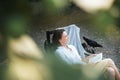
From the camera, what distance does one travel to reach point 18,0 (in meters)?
0.63

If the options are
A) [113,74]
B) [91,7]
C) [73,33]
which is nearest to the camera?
A: [91,7]

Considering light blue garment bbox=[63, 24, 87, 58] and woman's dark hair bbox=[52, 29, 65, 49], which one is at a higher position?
woman's dark hair bbox=[52, 29, 65, 49]

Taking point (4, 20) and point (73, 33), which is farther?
point (73, 33)

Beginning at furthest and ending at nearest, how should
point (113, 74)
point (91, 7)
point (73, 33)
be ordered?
point (73, 33) → point (113, 74) → point (91, 7)

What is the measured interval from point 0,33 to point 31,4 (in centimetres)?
8

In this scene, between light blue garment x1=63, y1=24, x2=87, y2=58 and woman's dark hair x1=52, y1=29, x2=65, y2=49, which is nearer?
woman's dark hair x1=52, y1=29, x2=65, y2=49

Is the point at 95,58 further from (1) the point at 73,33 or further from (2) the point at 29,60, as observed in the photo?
(2) the point at 29,60

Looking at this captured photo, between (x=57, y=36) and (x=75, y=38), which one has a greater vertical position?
(x=57, y=36)

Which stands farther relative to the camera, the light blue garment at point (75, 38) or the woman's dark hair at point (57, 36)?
the light blue garment at point (75, 38)

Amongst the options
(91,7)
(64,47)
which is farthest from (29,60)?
(64,47)

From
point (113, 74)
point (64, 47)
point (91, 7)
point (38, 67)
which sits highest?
point (91, 7)

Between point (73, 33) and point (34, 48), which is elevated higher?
point (34, 48)

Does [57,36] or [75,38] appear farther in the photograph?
[75,38]

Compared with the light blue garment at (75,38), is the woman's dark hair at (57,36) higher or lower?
higher
